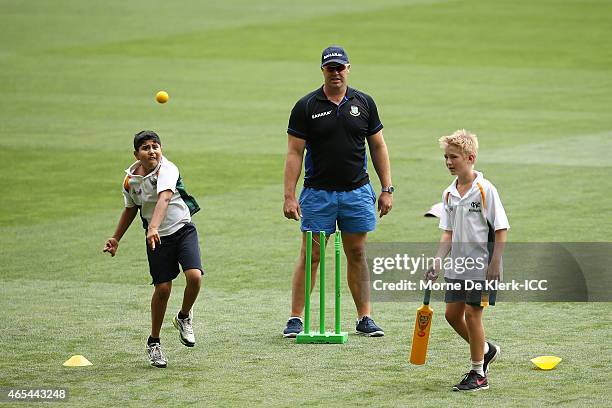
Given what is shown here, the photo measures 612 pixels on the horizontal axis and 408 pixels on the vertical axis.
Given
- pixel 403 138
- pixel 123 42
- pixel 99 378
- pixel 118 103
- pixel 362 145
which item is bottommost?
pixel 99 378

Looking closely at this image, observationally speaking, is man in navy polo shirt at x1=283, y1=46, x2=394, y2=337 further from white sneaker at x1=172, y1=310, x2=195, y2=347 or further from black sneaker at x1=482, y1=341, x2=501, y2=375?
black sneaker at x1=482, y1=341, x2=501, y2=375

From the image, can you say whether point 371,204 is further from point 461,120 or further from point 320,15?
point 320,15

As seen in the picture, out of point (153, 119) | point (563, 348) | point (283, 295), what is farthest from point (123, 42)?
point (563, 348)

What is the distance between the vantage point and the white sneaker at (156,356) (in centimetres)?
973

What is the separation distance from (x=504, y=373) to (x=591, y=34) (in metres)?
29.5

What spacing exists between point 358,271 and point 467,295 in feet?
7.03

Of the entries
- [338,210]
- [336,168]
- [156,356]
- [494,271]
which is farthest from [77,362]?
[494,271]

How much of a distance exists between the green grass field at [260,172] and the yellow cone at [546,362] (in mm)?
123

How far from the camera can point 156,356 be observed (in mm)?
9742

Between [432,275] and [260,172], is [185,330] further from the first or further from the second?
[260,172]

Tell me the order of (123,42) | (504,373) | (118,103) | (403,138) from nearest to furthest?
(504,373), (403,138), (118,103), (123,42)

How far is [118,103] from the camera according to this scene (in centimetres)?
2647

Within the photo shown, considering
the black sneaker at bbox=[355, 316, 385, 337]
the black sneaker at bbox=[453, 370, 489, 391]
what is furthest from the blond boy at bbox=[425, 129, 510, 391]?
the black sneaker at bbox=[355, 316, 385, 337]

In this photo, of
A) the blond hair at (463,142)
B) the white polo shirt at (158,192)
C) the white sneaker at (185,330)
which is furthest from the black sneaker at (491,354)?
the white polo shirt at (158,192)
